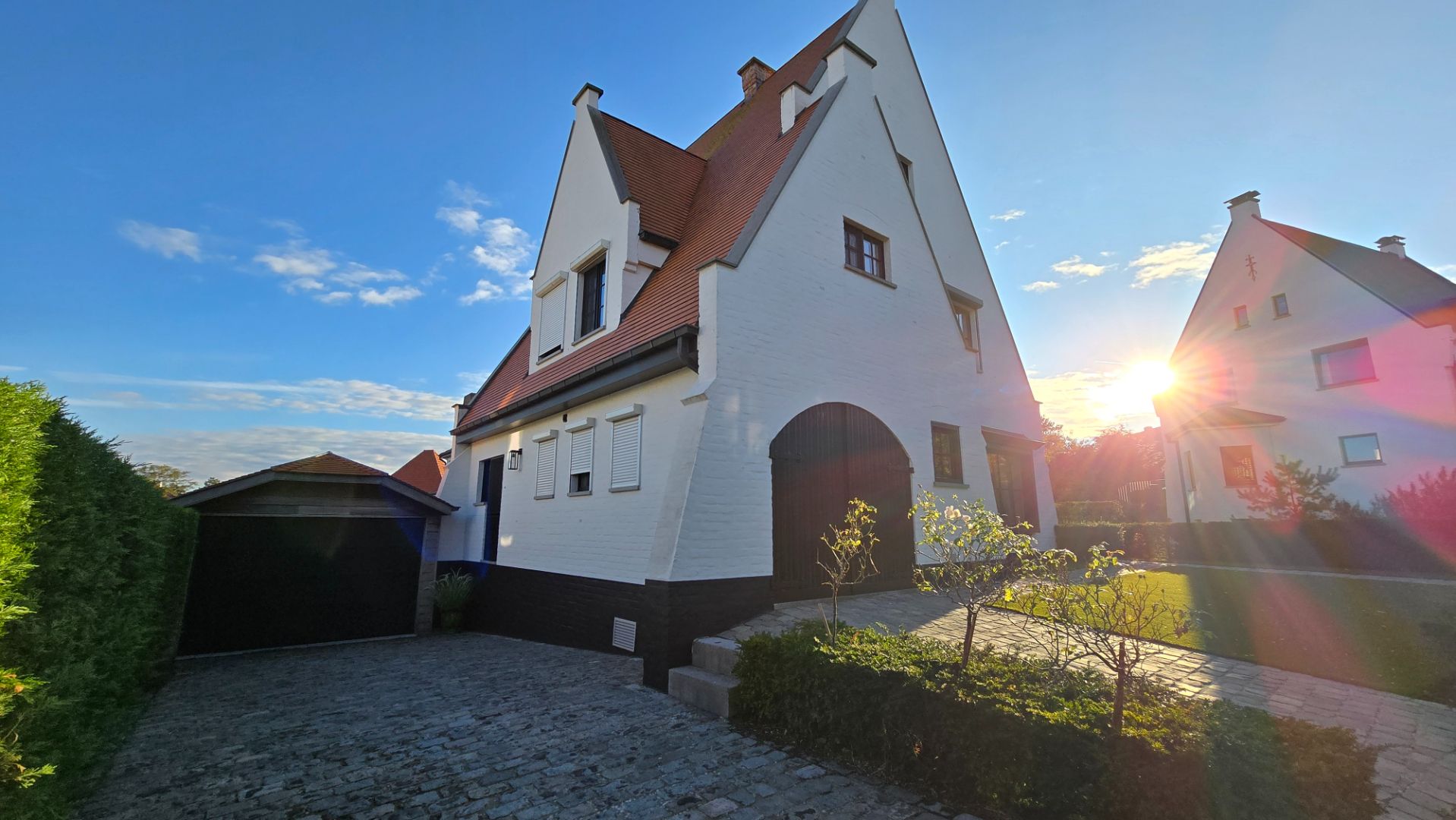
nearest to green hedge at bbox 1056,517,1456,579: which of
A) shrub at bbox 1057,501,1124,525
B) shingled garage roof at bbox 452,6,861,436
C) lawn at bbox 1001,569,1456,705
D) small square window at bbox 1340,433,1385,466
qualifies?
lawn at bbox 1001,569,1456,705

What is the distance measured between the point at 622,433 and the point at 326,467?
7719 mm

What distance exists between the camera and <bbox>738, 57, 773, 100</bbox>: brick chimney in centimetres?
1600

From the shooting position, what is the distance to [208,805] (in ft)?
13.2

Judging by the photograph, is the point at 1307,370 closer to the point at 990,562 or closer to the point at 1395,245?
the point at 1395,245

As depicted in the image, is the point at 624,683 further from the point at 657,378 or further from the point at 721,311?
the point at 721,311

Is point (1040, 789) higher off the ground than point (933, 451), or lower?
lower

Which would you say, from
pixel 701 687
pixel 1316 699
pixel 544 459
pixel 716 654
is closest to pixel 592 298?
pixel 544 459

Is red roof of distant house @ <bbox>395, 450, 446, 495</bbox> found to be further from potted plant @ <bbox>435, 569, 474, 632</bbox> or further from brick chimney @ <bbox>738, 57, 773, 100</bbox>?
brick chimney @ <bbox>738, 57, 773, 100</bbox>

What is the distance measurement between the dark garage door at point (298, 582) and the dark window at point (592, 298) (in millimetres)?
6442

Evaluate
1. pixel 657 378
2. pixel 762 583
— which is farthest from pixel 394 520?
pixel 762 583

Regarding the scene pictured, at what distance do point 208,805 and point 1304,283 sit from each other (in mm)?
29777

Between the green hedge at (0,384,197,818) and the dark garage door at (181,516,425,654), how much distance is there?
5.60 meters

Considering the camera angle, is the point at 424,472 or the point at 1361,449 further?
the point at 424,472

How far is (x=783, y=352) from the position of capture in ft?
27.4
